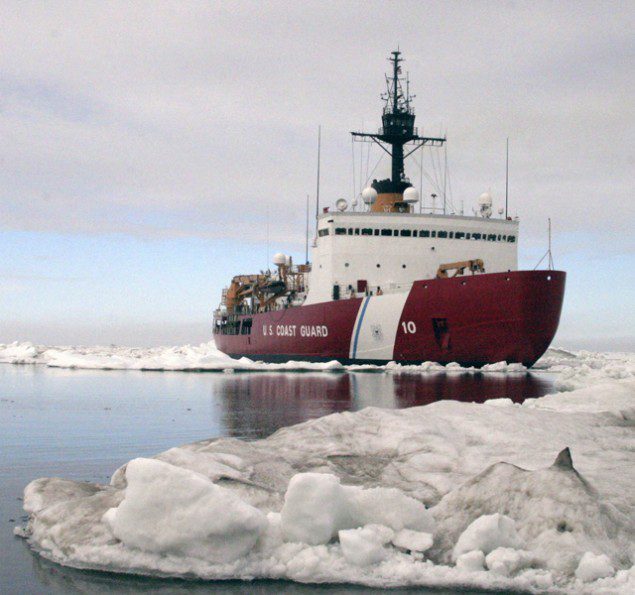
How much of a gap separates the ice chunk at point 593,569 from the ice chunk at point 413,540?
104 cm

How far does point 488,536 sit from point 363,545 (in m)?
0.88

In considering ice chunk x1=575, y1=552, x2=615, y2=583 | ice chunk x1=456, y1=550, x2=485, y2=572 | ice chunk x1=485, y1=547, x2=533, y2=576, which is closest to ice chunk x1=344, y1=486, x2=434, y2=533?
ice chunk x1=456, y1=550, x2=485, y2=572

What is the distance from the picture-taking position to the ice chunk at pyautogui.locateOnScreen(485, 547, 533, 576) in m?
5.29

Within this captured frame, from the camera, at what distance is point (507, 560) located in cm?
533

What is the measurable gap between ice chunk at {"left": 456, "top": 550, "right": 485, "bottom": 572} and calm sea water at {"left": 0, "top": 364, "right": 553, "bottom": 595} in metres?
0.74

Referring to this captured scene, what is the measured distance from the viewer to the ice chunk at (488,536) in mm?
5480

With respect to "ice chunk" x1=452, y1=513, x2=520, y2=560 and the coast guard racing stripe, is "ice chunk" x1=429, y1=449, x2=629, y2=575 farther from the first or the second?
the coast guard racing stripe

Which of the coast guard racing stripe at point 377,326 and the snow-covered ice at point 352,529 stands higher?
the coast guard racing stripe at point 377,326

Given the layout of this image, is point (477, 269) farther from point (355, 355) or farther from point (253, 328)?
point (253, 328)

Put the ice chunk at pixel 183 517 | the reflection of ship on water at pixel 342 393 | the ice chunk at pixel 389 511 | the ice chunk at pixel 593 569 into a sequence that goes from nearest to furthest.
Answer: the ice chunk at pixel 593 569 → the ice chunk at pixel 183 517 → the ice chunk at pixel 389 511 → the reflection of ship on water at pixel 342 393

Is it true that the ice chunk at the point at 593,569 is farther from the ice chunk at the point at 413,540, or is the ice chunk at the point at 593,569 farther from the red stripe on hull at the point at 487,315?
the red stripe on hull at the point at 487,315

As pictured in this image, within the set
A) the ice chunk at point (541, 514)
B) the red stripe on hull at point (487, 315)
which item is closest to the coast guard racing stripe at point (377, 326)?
the red stripe on hull at point (487, 315)

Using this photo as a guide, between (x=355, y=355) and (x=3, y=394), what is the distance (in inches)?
Answer: 597

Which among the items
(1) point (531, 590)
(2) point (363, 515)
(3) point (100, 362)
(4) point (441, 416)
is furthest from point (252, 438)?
(3) point (100, 362)
